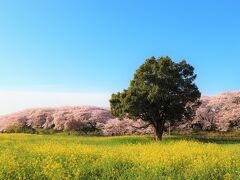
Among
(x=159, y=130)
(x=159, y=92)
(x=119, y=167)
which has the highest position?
(x=159, y=92)

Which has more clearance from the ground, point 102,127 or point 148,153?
point 102,127

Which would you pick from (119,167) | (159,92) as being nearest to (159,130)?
(159,92)

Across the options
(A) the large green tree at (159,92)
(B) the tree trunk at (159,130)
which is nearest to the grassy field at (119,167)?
(A) the large green tree at (159,92)

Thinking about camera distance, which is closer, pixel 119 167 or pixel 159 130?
pixel 119 167

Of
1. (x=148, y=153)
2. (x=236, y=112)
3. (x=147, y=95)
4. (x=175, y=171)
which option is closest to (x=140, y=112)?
(x=147, y=95)

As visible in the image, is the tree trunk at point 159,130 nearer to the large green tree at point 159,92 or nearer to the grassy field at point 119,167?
the large green tree at point 159,92

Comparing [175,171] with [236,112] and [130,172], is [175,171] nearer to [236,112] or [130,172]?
[130,172]

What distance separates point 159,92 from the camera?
4275 centimetres

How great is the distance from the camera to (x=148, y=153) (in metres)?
20.7

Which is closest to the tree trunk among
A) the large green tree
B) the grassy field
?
the large green tree

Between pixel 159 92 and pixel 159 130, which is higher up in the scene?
pixel 159 92

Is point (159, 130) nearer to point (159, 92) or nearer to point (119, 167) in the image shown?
point (159, 92)

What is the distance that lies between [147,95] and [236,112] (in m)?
20.4

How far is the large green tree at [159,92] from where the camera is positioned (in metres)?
43.5
